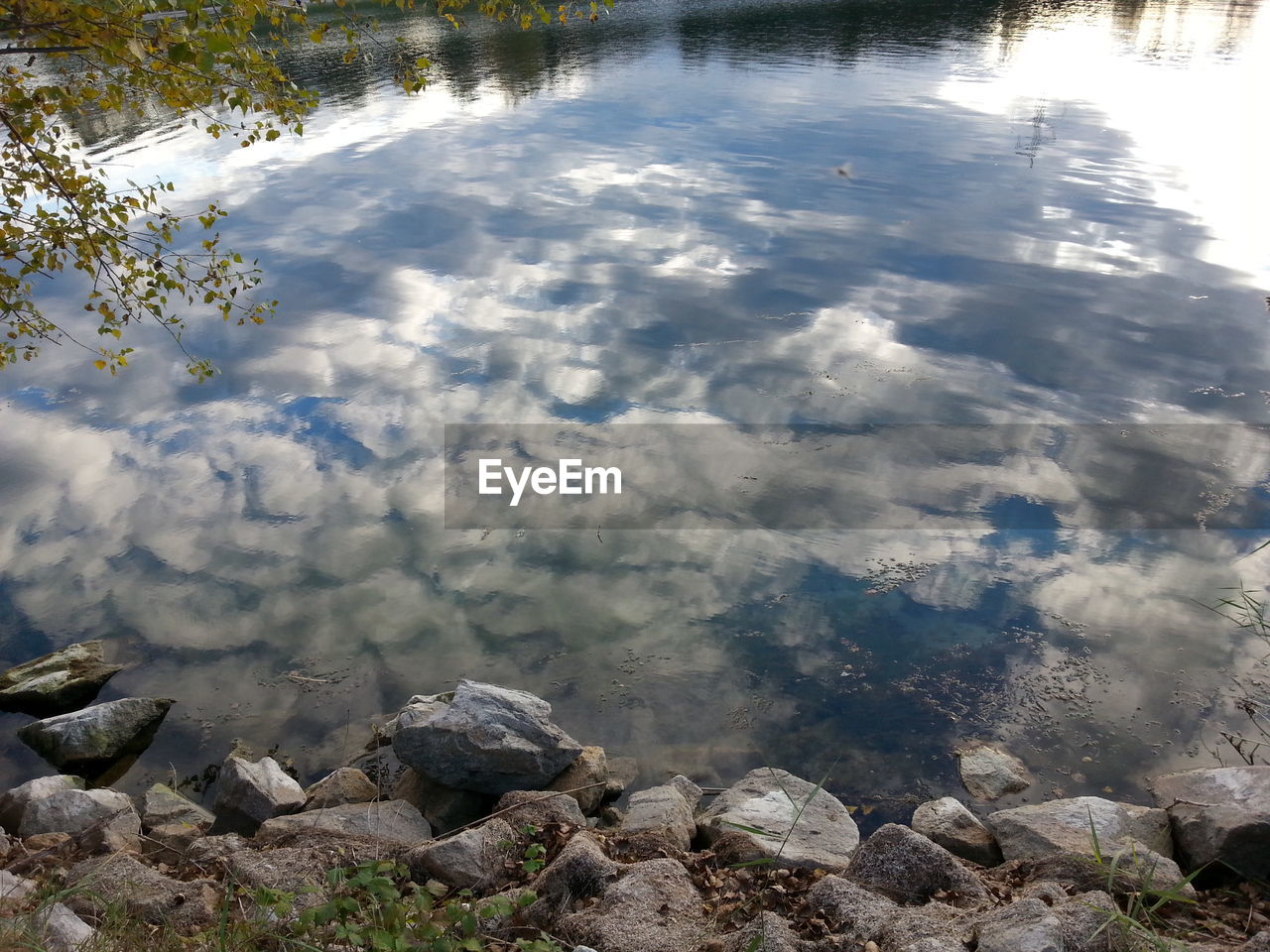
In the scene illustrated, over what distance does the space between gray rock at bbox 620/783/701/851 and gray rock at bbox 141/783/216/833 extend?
11.0 ft

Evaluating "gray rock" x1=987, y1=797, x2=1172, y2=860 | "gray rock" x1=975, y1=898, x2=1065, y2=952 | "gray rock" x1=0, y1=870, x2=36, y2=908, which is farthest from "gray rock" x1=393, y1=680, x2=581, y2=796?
"gray rock" x1=975, y1=898, x2=1065, y2=952

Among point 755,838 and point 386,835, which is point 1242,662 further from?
point 386,835

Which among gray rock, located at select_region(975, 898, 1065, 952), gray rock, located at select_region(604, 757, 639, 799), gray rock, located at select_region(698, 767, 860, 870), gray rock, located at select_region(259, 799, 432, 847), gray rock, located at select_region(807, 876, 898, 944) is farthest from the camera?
gray rock, located at select_region(604, 757, 639, 799)

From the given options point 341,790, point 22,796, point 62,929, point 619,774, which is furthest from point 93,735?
point 619,774

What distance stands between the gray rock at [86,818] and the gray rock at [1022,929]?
18.8 ft

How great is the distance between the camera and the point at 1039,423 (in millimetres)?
11852

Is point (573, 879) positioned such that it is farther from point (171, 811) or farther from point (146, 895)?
point (171, 811)

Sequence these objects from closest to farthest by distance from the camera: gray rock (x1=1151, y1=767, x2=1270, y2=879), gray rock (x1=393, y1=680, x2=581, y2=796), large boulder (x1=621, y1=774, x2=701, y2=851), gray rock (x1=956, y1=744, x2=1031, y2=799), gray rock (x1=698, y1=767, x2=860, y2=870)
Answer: gray rock (x1=1151, y1=767, x2=1270, y2=879)
gray rock (x1=698, y1=767, x2=860, y2=870)
large boulder (x1=621, y1=774, x2=701, y2=851)
gray rock (x1=956, y1=744, x2=1031, y2=799)
gray rock (x1=393, y1=680, x2=581, y2=796)

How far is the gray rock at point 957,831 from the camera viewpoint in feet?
20.7

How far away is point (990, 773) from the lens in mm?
7246

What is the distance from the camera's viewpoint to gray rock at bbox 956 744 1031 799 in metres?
7.13

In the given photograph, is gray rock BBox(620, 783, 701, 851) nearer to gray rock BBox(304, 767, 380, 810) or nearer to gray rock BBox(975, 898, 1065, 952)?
gray rock BBox(304, 767, 380, 810)

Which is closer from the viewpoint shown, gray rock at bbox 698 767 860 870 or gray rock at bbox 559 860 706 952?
gray rock at bbox 559 860 706 952

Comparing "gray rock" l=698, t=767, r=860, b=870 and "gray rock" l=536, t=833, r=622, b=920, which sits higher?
"gray rock" l=536, t=833, r=622, b=920
